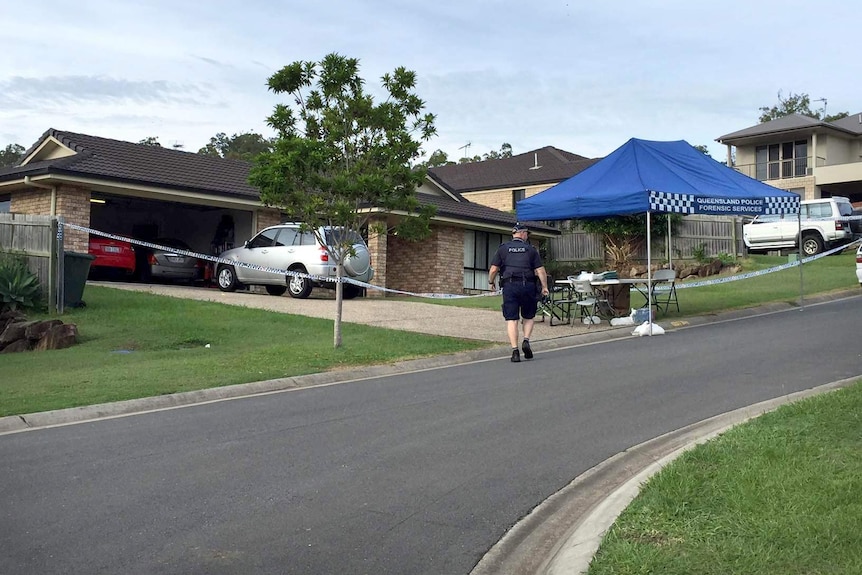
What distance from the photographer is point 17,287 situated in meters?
→ 14.8

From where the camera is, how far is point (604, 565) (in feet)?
13.8

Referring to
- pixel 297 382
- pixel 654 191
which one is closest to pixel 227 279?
pixel 654 191

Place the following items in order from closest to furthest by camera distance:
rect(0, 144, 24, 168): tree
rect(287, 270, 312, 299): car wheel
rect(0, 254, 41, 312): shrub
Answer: rect(0, 254, 41, 312): shrub < rect(287, 270, 312, 299): car wheel < rect(0, 144, 24, 168): tree

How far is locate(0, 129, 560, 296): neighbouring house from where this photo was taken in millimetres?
20344

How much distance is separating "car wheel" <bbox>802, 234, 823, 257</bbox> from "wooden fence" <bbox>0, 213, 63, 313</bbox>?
23358 millimetres

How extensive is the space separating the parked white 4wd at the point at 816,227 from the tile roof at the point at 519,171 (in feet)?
40.3

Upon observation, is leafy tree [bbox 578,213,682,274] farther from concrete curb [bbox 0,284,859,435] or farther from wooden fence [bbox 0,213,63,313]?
wooden fence [bbox 0,213,63,313]

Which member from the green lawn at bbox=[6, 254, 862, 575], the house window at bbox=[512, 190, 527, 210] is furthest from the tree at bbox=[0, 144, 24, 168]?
the green lawn at bbox=[6, 254, 862, 575]

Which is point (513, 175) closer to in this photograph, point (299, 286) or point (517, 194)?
point (517, 194)

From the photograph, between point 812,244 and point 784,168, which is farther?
point 784,168

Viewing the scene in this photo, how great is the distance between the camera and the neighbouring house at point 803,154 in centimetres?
3953

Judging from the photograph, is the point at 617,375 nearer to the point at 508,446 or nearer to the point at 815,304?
the point at 508,446

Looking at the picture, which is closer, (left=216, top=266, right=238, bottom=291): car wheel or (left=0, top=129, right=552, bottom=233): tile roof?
(left=0, top=129, right=552, bottom=233): tile roof

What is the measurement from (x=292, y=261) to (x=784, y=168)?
29785 mm
